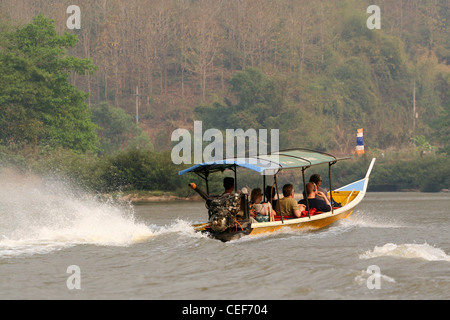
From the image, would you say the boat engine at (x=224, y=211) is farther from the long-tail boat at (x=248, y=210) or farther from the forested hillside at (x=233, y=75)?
the forested hillside at (x=233, y=75)

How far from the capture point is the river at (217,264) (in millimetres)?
11344

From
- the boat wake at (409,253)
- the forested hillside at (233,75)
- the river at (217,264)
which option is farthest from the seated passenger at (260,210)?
the forested hillside at (233,75)

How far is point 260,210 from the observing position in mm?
17844

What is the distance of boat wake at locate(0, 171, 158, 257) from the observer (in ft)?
54.3

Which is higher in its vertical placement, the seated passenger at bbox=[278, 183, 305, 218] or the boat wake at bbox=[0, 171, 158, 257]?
the seated passenger at bbox=[278, 183, 305, 218]

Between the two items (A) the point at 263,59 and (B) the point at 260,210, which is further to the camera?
(A) the point at 263,59

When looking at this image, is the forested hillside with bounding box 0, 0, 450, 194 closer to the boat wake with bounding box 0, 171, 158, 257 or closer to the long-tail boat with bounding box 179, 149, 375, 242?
the boat wake with bounding box 0, 171, 158, 257

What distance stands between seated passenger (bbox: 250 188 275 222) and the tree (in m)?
44.8

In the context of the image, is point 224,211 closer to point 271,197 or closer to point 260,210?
point 260,210

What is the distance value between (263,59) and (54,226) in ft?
264

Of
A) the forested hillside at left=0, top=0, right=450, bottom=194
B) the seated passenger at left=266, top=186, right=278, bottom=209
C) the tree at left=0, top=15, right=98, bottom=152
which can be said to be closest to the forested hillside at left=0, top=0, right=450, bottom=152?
the forested hillside at left=0, top=0, right=450, bottom=194

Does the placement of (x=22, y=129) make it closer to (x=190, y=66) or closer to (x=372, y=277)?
(x=190, y=66)

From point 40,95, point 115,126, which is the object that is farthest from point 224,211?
point 115,126

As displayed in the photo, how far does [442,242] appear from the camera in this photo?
17656 millimetres
